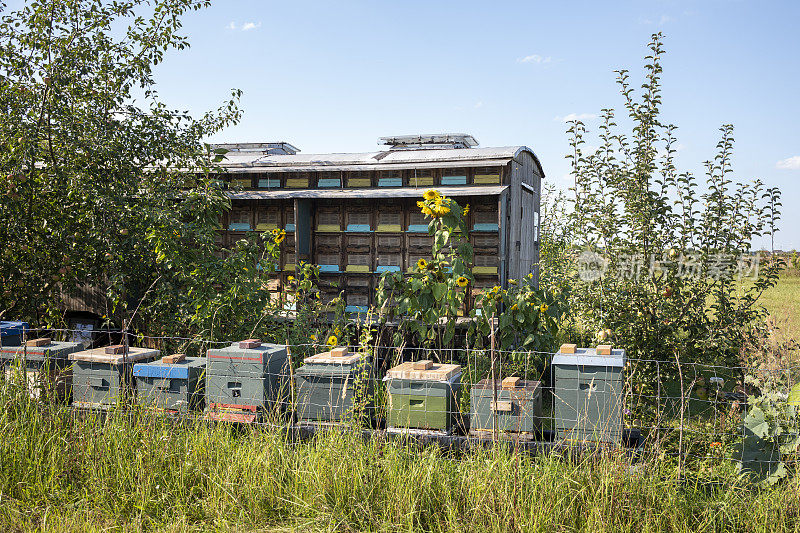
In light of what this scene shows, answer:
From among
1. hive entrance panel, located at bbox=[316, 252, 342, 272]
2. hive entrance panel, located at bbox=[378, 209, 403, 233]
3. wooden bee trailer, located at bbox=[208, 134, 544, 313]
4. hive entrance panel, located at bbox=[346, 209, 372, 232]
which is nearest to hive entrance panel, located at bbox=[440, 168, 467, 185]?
wooden bee trailer, located at bbox=[208, 134, 544, 313]

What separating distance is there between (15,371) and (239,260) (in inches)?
103

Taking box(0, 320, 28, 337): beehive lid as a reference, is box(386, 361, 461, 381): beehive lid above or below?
below

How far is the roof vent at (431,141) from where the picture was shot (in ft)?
37.9

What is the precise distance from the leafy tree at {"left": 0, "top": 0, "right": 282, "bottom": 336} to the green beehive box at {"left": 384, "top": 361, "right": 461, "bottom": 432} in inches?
108

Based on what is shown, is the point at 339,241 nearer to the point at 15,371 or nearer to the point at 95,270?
the point at 95,270

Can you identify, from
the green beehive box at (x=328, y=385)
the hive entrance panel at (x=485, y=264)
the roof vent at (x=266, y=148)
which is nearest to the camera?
the green beehive box at (x=328, y=385)

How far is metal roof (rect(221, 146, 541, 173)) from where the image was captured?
9.27 m

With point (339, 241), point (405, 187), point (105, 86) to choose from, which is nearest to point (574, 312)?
point (405, 187)

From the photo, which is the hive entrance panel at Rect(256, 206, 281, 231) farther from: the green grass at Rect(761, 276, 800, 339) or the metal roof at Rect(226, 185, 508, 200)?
the green grass at Rect(761, 276, 800, 339)

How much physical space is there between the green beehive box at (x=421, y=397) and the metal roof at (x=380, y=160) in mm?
4581

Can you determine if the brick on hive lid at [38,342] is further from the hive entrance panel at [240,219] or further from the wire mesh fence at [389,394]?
the hive entrance panel at [240,219]

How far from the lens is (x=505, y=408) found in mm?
5172

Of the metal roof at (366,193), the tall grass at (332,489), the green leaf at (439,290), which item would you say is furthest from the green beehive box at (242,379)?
the metal roof at (366,193)

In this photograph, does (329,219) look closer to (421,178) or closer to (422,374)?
(421,178)
